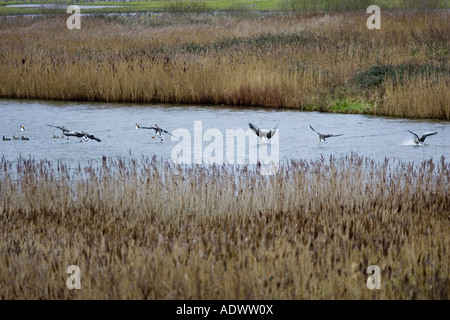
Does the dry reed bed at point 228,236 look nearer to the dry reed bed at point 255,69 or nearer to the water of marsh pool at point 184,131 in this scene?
the water of marsh pool at point 184,131

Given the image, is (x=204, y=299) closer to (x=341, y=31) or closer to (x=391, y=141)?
(x=391, y=141)

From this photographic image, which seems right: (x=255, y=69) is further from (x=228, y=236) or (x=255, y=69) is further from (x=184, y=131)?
(x=228, y=236)

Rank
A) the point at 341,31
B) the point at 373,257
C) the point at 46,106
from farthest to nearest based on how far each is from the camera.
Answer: the point at 341,31 → the point at 46,106 → the point at 373,257

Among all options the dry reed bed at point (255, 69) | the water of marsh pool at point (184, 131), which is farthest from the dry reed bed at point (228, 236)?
the dry reed bed at point (255, 69)

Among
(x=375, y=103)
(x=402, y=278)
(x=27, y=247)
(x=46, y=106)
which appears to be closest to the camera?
(x=402, y=278)

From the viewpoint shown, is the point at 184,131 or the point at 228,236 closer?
the point at 228,236

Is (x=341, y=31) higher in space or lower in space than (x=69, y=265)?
higher

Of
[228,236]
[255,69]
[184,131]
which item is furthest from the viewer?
[255,69]

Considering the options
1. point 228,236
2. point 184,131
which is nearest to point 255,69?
point 184,131

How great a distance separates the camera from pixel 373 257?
5.61 m

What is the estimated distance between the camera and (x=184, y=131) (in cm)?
1435

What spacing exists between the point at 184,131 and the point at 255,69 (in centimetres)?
433
